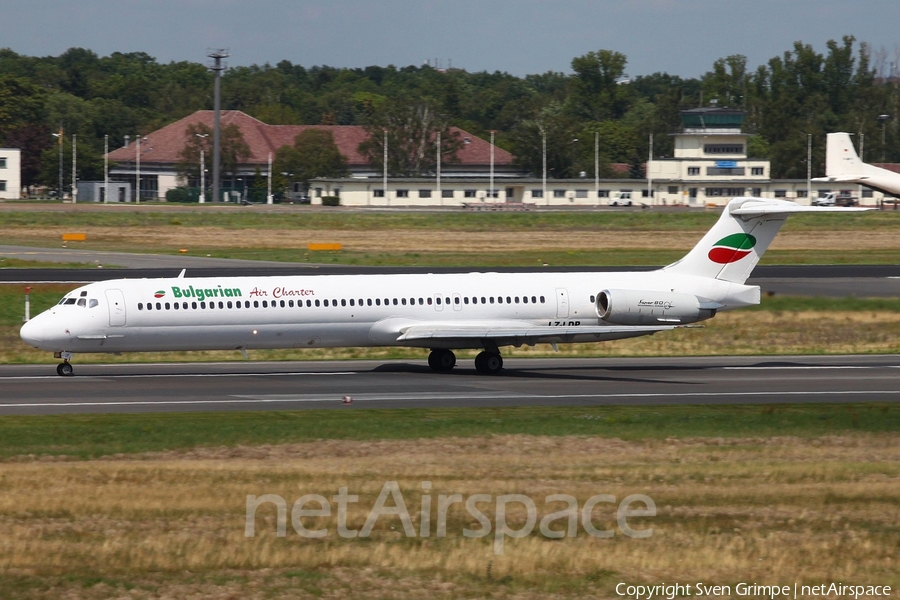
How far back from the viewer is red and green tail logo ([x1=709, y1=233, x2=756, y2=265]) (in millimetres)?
35219

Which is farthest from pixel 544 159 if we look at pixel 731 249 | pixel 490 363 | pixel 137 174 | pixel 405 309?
pixel 405 309

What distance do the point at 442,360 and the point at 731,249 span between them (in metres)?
9.09

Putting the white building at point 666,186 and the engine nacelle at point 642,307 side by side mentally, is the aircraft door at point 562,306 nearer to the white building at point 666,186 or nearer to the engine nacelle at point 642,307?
the engine nacelle at point 642,307

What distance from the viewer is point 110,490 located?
56.7ft

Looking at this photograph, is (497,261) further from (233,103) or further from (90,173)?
(233,103)

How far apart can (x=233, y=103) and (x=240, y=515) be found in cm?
19015

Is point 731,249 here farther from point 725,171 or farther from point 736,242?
point 725,171

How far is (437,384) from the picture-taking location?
102ft

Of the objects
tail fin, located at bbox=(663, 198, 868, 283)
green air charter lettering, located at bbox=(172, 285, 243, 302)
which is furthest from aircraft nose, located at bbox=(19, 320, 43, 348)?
tail fin, located at bbox=(663, 198, 868, 283)

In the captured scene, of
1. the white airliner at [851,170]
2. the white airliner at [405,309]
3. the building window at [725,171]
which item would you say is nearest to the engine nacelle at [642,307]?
the white airliner at [405,309]

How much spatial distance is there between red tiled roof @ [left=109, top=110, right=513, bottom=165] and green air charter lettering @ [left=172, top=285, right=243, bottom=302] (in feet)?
397

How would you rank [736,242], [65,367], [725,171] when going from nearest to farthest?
[65,367] → [736,242] → [725,171]

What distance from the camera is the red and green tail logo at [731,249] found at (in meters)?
35.2

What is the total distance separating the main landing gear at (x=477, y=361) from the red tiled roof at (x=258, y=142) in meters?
121
